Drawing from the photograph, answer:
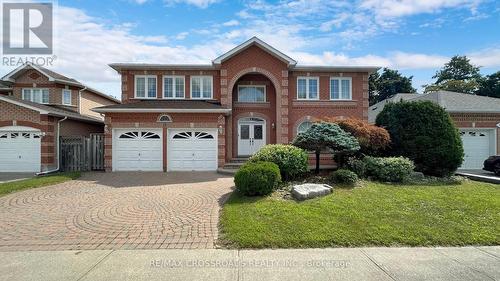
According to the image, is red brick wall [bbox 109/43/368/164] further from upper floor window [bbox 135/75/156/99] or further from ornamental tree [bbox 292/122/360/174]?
ornamental tree [bbox 292/122/360/174]

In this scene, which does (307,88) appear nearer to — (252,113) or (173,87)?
(252,113)

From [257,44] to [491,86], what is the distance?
38.7m

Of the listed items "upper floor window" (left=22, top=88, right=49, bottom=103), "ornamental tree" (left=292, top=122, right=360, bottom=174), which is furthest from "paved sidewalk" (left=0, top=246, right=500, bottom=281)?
"upper floor window" (left=22, top=88, right=49, bottom=103)

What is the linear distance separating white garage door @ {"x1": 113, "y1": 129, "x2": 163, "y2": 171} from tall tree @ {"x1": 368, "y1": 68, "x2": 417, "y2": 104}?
36457 mm

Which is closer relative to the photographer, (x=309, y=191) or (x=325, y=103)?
(x=309, y=191)

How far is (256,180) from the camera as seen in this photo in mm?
7934

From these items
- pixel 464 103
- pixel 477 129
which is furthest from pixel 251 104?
pixel 477 129

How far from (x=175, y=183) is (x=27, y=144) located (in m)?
9.46

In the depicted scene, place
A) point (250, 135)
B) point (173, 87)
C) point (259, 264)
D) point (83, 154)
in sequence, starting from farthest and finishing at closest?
point (250, 135) < point (173, 87) < point (83, 154) < point (259, 264)

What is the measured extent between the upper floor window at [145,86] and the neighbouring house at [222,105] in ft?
0.19

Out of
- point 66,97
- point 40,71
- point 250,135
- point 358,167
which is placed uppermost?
point 40,71

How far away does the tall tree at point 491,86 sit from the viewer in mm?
35875

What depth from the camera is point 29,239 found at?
538 centimetres

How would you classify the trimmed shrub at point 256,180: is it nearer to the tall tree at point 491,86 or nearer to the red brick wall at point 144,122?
the red brick wall at point 144,122
